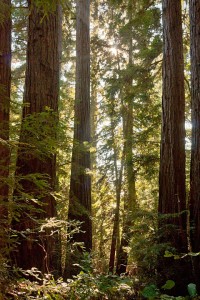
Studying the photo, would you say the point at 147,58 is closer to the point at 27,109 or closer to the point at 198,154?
the point at 198,154

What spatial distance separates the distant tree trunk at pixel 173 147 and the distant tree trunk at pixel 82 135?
196 cm

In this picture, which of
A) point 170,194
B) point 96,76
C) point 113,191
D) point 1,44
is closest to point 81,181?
point 170,194

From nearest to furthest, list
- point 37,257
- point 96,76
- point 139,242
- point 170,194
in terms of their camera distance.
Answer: point 37,257, point 139,242, point 170,194, point 96,76

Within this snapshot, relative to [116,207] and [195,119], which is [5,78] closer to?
[195,119]

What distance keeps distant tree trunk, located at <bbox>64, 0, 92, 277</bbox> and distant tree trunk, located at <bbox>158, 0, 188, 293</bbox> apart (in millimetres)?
1957

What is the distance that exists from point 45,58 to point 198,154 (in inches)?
116

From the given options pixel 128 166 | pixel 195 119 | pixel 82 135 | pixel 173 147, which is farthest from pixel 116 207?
pixel 195 119

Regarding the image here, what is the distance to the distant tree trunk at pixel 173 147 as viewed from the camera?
564 centimetres

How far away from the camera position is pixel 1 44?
3.54 meters

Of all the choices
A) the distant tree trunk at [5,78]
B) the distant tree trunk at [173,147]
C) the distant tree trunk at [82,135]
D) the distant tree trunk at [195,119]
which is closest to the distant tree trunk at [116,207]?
the distant tree trunk at [82,135]

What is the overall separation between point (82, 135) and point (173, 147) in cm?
321

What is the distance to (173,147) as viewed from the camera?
6559 mm

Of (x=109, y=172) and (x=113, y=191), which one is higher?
(x=109, y=172)

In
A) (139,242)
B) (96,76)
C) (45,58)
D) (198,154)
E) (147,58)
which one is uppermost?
(96,76)
